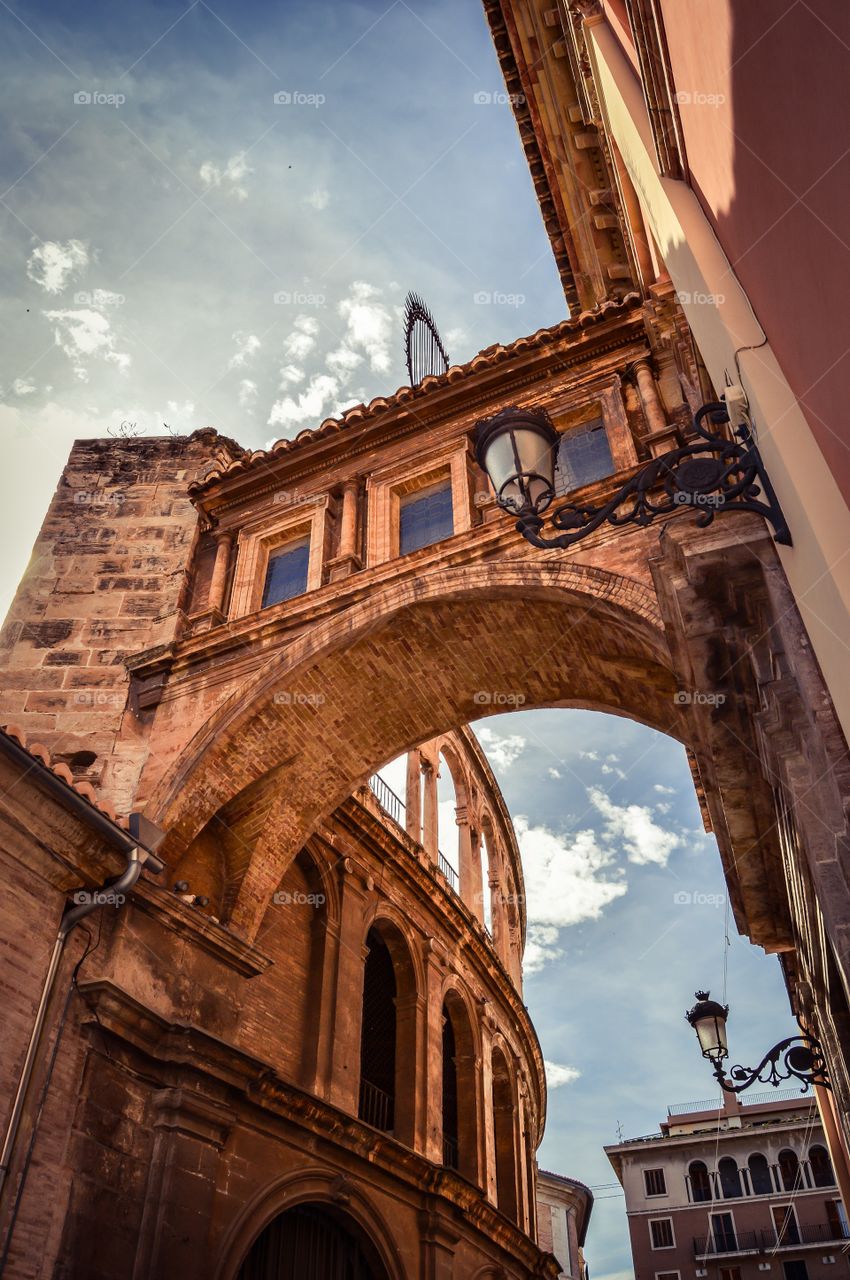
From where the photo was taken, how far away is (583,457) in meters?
9.97

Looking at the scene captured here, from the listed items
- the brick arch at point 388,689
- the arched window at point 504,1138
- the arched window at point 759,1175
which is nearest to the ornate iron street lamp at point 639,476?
the brick arch at point 388,689

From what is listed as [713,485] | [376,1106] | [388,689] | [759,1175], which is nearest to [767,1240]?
[759,1175]

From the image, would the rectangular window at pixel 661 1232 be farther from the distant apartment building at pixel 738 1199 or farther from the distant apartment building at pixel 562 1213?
the distant apartment building at pixel 562 1213

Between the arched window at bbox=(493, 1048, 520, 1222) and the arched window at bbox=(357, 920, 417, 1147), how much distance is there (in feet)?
11.4

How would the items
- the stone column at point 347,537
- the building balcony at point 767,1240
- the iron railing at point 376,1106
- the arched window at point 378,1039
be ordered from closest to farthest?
the stone column at point 347,537
the iron railing at point 376,1106
the arched window at point 378,1039
the building balcony at point 767,1240

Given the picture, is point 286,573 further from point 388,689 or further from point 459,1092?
point 459,1092

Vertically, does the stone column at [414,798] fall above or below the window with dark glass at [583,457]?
above

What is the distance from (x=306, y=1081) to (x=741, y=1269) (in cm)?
2929

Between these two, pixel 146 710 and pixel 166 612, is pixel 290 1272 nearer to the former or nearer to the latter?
pixel 146 710

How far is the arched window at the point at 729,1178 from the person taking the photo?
1325 inches

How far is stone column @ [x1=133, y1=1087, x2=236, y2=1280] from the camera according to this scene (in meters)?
6.96

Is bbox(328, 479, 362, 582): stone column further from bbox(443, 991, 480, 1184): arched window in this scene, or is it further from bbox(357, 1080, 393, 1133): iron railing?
bbox(443, 991, 480, 1184): arched window

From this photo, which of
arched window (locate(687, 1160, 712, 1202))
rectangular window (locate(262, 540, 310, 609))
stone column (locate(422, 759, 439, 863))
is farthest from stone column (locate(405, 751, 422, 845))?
arched window (locate(687, 1160, 712, 1202))

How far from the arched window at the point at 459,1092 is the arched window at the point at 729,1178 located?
81.5ft
